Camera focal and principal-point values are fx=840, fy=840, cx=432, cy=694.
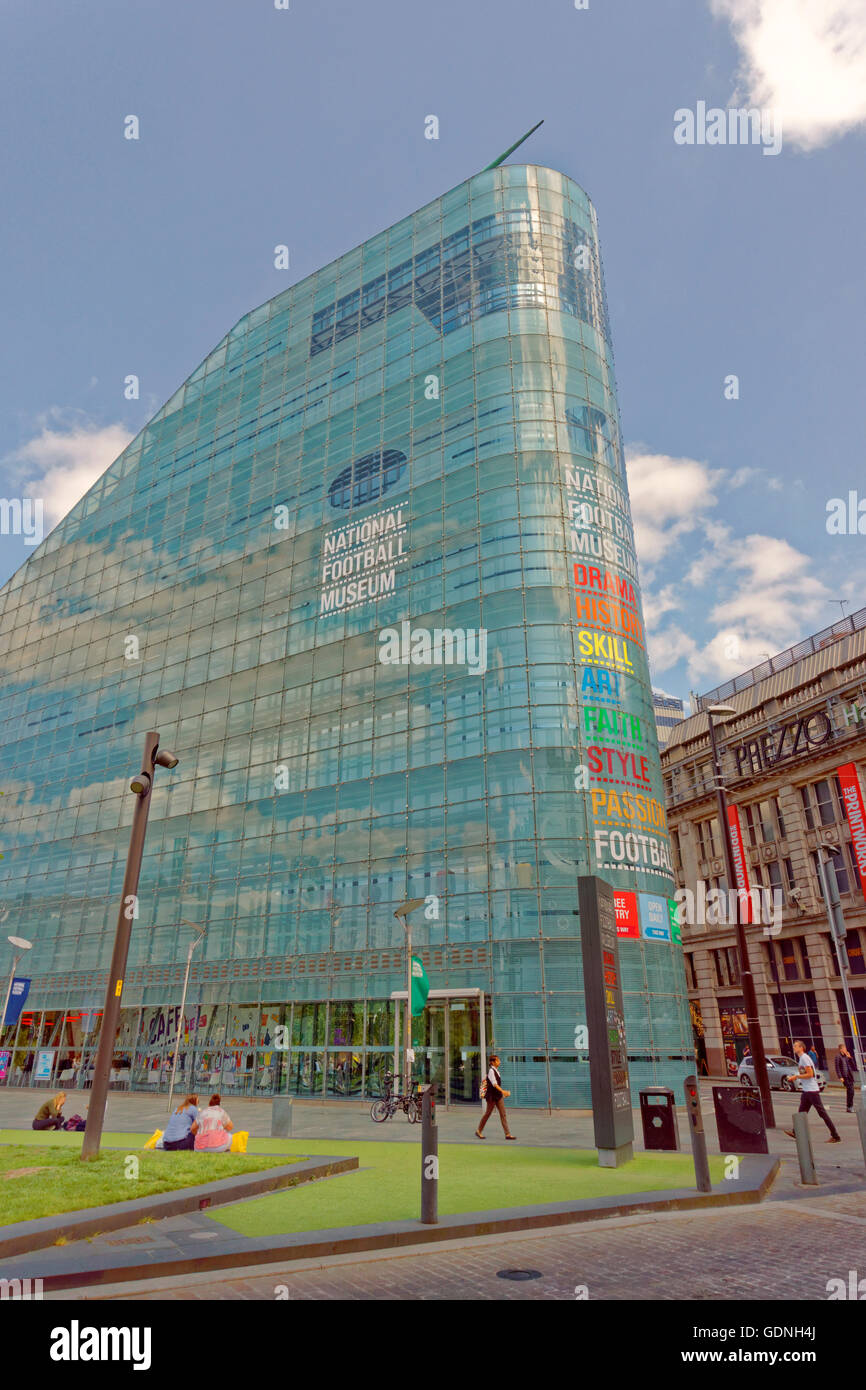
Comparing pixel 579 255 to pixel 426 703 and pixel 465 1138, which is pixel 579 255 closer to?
pixel 426 703

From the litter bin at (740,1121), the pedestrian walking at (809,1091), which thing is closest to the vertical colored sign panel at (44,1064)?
the pedestrian walking at (809,1091)

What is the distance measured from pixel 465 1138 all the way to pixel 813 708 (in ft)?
108

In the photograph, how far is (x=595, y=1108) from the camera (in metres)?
13.4

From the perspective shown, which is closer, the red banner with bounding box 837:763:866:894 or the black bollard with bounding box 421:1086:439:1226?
the black bollard with bounding box 421:1086:439:1226

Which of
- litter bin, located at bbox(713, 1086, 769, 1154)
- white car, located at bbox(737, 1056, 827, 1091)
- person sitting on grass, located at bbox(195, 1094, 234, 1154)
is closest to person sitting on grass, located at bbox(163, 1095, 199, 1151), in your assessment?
person sitting on grass, located at bbox(195, 1094, 234, 1154)

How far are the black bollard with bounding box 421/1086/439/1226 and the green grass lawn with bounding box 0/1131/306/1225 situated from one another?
329 centimetres

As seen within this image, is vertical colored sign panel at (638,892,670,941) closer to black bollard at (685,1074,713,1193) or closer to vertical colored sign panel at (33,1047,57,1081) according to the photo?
black bollard at (685,1074,713,1193)

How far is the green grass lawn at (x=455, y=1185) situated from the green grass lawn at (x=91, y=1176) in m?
1.08

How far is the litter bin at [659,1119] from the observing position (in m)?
15.1

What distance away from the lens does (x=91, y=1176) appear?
10367 millimetres

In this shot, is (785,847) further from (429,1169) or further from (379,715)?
(429,1169)

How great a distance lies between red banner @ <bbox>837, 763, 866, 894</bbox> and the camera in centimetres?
3944
